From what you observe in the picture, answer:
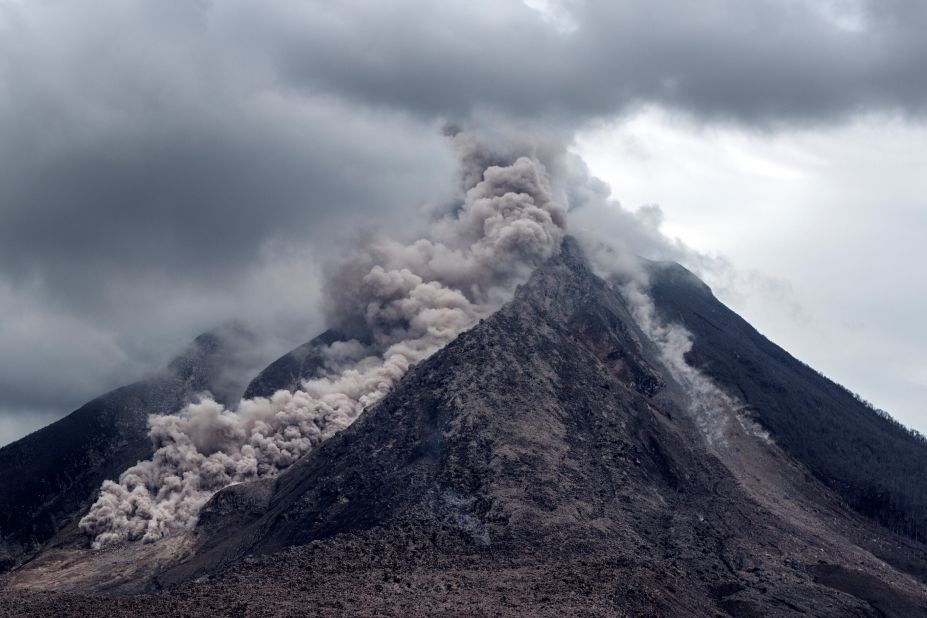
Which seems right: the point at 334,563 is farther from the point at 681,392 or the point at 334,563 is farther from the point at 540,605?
the point at 681,392

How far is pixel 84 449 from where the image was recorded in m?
142

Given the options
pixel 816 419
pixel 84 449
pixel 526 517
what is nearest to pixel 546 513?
pixel 526 517

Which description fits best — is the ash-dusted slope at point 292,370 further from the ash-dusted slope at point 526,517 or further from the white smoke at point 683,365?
the white smoke at point 683,365

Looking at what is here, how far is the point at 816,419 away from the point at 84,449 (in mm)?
88084

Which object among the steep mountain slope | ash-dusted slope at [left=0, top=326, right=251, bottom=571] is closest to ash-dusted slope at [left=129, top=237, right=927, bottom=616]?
the steep mountain slope

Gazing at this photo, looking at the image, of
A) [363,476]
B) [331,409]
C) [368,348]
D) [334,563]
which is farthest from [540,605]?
[368,348]

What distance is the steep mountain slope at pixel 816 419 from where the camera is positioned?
11694 cm

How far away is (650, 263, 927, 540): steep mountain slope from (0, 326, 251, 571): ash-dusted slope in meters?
64.9

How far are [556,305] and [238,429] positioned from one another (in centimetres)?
3899

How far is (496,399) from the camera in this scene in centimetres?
9681

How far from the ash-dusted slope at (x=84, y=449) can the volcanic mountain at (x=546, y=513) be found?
506 cm

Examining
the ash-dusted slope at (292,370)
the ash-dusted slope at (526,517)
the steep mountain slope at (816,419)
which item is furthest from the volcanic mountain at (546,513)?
the ash-dusted slope at (292,370)

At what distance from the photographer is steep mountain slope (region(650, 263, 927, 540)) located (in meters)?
117

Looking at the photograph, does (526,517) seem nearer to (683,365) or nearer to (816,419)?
(683,365)
